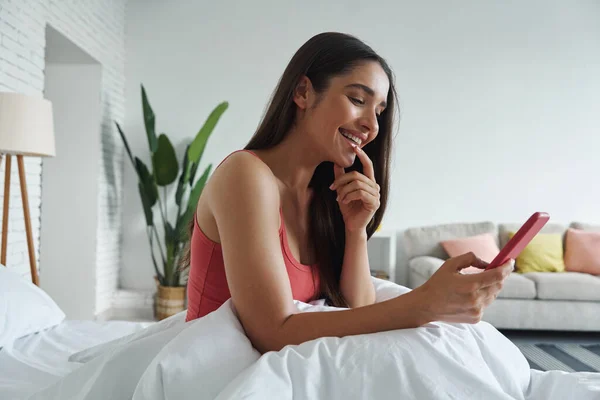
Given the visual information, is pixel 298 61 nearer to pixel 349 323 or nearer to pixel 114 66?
pixel 349 323

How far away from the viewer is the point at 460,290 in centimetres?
85

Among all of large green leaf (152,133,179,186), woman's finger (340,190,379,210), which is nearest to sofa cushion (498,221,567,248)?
large green leaf (152,133,179,186)

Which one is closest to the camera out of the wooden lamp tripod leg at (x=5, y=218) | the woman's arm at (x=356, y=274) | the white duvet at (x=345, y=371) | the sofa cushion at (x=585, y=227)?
the white duvet at (x=345, y=371)

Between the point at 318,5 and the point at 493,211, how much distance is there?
Answer: 8.25ft

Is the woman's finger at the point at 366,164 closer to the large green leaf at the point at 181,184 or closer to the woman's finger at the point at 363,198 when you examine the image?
the woman's finger at the point at 363,198

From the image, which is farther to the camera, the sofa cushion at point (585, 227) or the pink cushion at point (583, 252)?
the sofa cushion at point (585, 227)

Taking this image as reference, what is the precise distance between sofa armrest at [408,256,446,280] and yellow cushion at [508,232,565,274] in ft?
2.24

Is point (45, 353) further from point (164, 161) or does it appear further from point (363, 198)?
point (164, 161)

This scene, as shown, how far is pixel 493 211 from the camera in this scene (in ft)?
16.8

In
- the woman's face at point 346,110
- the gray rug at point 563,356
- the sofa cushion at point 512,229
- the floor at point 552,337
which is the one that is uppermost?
the woman's face at point 346,110

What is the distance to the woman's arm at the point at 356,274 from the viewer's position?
55.2 inches

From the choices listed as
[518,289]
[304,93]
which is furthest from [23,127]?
[518,289]

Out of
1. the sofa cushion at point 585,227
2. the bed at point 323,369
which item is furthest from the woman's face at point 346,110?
the sofa cushion at point 585,227

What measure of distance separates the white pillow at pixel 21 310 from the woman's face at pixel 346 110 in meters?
1.25
